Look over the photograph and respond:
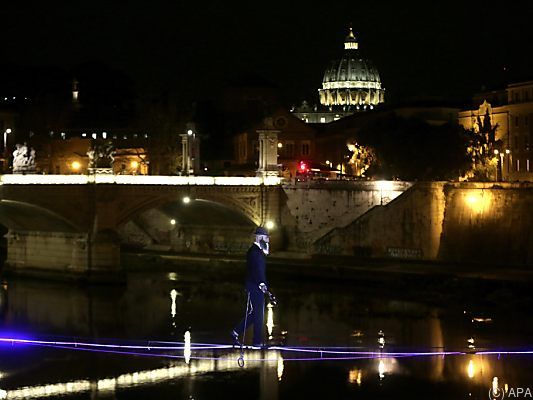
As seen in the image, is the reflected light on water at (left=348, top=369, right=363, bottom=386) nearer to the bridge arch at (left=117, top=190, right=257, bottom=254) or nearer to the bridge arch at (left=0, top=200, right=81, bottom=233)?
the bridge arch at (left=0, top=200, right=81, bottom=233)

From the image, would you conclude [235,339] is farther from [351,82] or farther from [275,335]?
[351,82]

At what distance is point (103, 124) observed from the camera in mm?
89875

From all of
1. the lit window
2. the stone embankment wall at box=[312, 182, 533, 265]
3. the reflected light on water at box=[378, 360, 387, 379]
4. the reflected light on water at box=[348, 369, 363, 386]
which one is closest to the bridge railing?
the stone embankment wall at box=[312, 182, 533, 265]

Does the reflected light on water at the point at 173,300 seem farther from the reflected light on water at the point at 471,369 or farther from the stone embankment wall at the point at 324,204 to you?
the reflected light on water at the point at 471,369

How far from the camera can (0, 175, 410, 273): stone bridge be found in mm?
48188

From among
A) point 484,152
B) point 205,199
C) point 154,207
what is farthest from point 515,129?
point 154,207

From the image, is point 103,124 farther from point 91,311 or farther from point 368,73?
point 368,73

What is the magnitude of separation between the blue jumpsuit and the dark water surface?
0.94m

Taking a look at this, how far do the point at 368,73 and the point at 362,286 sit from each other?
4520 inches

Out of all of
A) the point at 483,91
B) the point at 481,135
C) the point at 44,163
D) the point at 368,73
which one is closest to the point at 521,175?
the point at 481,135

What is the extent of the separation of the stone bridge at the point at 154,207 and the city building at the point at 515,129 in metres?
17.7

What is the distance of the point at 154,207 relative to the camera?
52406mm

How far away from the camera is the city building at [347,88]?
152m

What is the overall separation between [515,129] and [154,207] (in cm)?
2770
